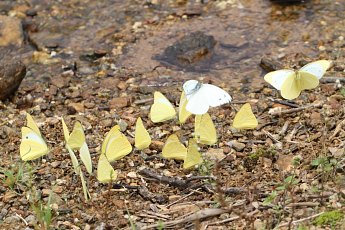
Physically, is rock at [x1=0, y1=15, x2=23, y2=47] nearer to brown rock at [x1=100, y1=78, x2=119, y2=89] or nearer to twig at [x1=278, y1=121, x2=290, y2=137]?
brown rock at [x1=100, y1=78, x2=119, y2=89]

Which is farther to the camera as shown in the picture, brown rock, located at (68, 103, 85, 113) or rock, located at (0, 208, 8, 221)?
brown rock, located at (68, 103, 85, 113)

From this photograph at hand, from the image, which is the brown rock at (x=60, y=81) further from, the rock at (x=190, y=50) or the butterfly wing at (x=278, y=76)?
the butterfly wing at (x=278, y=76)

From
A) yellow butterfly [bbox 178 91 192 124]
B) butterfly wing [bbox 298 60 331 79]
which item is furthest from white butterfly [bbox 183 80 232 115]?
butterfly wing [bbox 298 60 331 79]

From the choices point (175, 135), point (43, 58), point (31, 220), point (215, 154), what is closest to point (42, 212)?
point (31, 220)

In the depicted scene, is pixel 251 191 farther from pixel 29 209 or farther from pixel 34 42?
pixel 34 42

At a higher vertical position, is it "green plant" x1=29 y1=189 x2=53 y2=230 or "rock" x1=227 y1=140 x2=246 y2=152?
"green plant" x1=29 y1=189 x2=53 y2=230

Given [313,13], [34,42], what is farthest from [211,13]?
[34,42]
